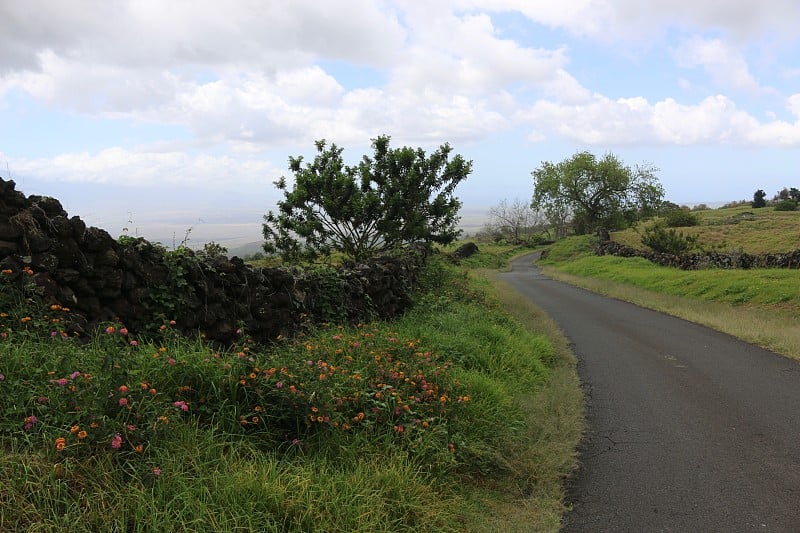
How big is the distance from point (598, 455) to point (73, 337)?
192 inches

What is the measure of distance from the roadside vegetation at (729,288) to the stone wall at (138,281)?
9090 millimetres

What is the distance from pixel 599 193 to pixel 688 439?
6276 centimetres

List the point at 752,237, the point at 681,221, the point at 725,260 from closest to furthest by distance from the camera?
the point at 725,260 → the point at 752,237 → the point at 681,221

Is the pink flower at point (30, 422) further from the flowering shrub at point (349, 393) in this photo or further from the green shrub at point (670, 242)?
the green shrub at point (670, 242)

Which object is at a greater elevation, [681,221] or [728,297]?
[681,221]

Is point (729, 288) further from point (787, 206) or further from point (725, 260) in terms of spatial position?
point (787, 206)

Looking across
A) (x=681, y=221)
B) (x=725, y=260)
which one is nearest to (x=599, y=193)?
(x=681, y=221)

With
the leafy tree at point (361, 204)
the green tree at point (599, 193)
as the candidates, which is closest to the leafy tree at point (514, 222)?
the green tree at point (599, 193)

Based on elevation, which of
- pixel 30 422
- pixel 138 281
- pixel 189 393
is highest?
pixel 138 281

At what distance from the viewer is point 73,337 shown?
4203mm

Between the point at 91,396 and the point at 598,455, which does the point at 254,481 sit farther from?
the point at 598,455

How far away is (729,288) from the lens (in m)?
18.5

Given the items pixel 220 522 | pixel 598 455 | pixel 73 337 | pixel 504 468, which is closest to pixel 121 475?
pixel 220 522

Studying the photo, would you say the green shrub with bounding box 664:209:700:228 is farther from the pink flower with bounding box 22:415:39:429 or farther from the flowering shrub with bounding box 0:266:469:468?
the pink flower with bounding box 22:415:39:429
